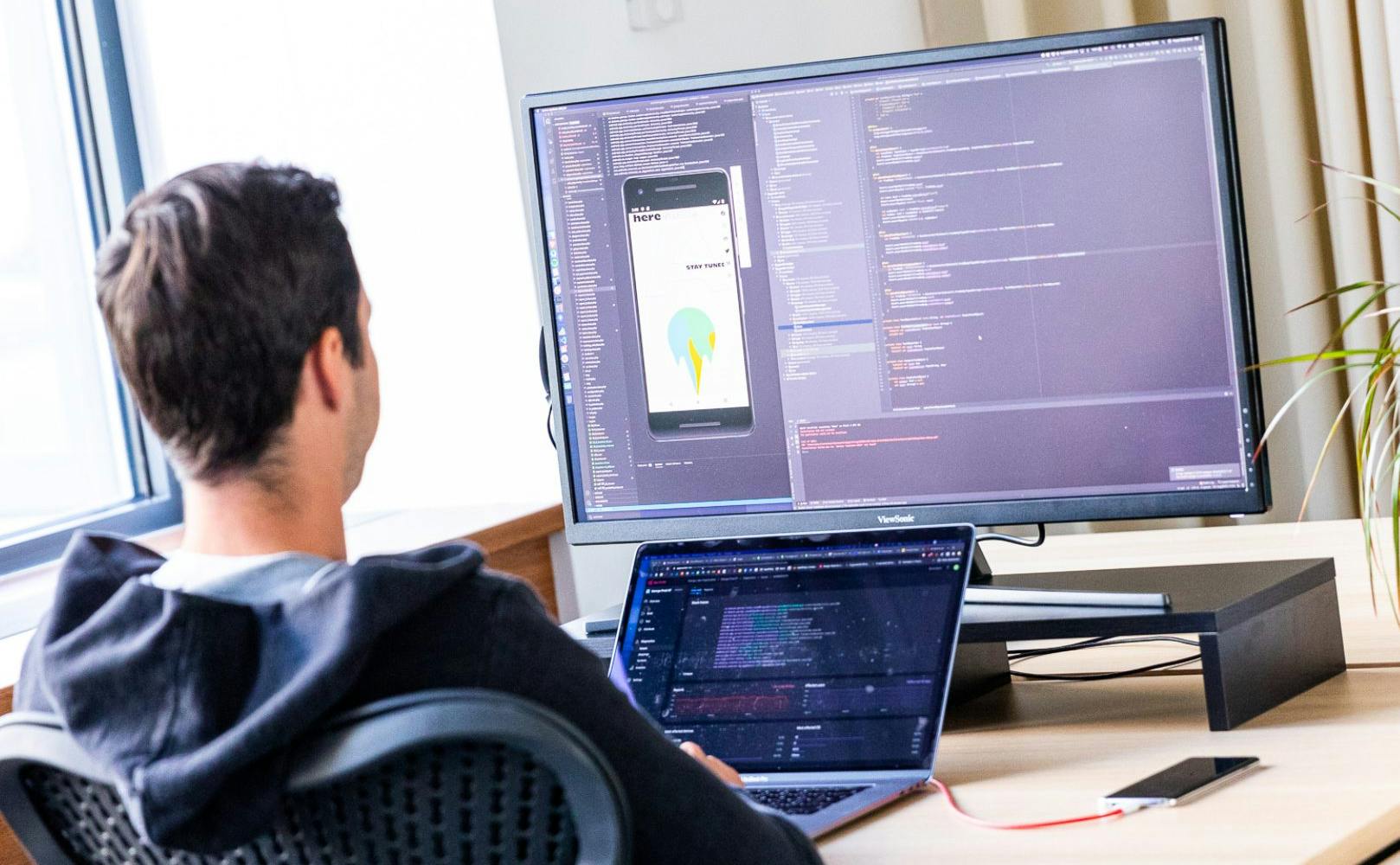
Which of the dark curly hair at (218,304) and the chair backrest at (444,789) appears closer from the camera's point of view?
the chair backrest at (444,789)

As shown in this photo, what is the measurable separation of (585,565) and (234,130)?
79cm

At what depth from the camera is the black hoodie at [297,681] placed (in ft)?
2.42

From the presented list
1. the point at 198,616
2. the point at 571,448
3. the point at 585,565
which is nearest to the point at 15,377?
the point at 585,565

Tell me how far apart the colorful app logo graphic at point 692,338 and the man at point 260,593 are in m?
0.50

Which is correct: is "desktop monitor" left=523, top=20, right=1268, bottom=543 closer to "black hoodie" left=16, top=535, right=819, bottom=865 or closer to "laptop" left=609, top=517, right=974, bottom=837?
"laptop" left=609, top=517, right=974, bottom=837

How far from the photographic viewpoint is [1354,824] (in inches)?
38.3

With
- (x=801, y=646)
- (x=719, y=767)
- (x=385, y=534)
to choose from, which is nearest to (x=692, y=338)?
(x=801, y=646)

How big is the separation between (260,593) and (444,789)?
0.60ft

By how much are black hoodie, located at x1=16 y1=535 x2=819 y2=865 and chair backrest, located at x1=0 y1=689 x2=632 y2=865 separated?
0.02 metres

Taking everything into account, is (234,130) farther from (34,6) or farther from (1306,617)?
(1306,617)

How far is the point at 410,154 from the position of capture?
2.30 metres

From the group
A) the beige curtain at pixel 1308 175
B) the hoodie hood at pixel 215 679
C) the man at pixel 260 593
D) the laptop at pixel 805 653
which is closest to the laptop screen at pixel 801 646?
the laptop at pixel 805 653

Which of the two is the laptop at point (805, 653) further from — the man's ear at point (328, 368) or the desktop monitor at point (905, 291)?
the man's ear at point (328, 368)

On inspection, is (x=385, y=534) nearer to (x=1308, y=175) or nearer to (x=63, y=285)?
(x=63, y=285)
